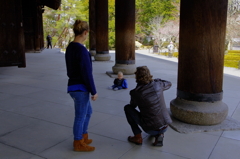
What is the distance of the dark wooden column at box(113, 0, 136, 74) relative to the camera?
29.4 feet

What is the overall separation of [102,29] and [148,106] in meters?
11.2

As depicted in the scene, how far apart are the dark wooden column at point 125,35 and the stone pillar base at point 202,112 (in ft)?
17.1

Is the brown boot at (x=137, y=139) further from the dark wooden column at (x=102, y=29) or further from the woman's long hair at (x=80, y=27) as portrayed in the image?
the dark wooden column at (x=102, y=29)

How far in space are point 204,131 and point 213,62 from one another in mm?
1091

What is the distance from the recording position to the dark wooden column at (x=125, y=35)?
8.96 metres

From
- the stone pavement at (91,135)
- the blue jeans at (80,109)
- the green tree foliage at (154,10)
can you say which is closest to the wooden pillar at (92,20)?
the stone pavement at (91,135)

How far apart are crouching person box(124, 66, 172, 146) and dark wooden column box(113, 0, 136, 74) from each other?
19.3 feet

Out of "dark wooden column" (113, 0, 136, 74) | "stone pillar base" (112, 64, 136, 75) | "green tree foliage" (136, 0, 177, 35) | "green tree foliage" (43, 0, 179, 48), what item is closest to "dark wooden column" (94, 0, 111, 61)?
"dark wooden column" (113, 0, 136, 74)

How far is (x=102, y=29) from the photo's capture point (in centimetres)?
1388

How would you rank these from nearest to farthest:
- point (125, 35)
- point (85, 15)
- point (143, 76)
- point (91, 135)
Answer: point (143, 76)
point (91, 135)
point (125, 35)
point (85, 15)

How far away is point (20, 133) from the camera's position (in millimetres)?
3861

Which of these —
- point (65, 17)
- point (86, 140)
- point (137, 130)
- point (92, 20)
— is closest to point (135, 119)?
point (137, 130)

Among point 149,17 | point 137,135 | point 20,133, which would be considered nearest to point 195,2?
point 137,135

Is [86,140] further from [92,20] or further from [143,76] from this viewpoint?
[92,20]
